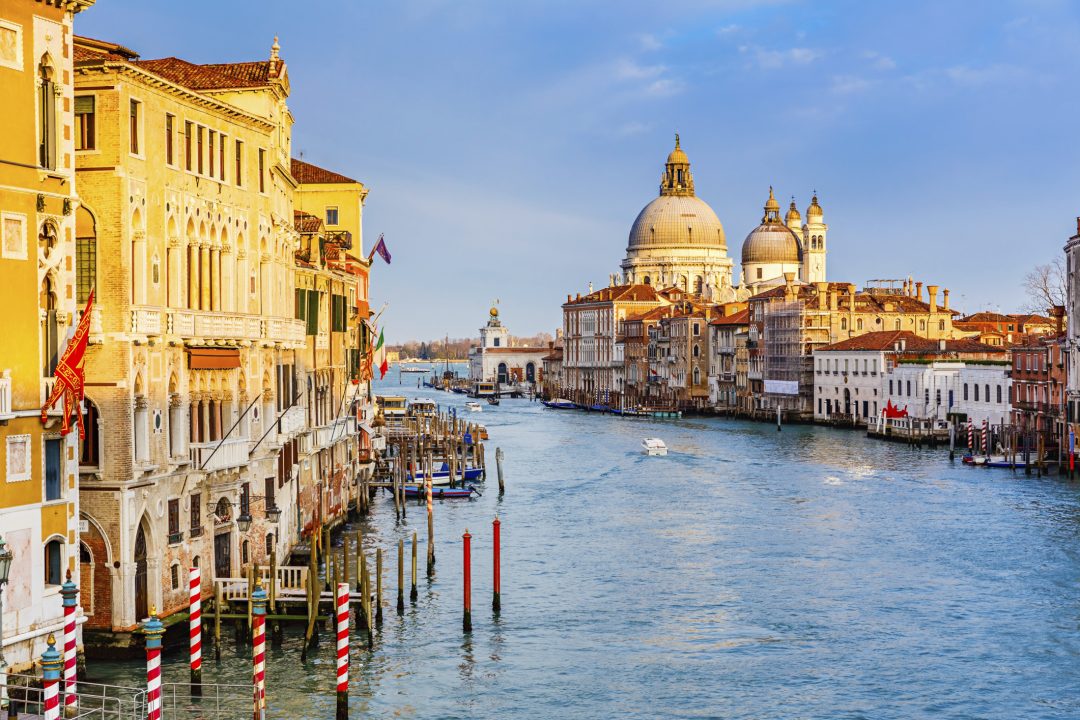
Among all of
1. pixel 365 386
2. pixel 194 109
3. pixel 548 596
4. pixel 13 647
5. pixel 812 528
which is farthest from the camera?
pixel 365 386

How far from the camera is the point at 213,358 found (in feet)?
55.9

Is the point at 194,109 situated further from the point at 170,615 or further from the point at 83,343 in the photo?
the point at 170,615

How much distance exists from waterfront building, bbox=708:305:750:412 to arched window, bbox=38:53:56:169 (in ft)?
219

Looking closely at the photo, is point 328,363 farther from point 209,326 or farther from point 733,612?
point 209,326

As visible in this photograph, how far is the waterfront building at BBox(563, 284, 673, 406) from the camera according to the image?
326 ft

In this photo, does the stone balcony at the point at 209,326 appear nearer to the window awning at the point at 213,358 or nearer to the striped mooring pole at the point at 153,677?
the window awning at the point at 213,358

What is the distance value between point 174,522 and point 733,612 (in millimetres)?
7800

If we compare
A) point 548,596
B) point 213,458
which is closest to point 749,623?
point 548,596

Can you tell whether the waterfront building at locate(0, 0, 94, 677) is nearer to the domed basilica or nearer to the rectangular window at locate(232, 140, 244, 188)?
the rectangular window at locate(232, 140, 244, 188)

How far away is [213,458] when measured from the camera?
16922 millimetres

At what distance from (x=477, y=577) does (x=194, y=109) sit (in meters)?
8.85

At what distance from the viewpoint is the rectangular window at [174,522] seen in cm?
1594

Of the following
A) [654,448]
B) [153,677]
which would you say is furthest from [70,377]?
[654,448]

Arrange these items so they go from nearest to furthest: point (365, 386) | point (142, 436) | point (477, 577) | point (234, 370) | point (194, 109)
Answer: point (142, 436), point (194, 109), point (234, 370), point (477, 577), point (365, 386)
